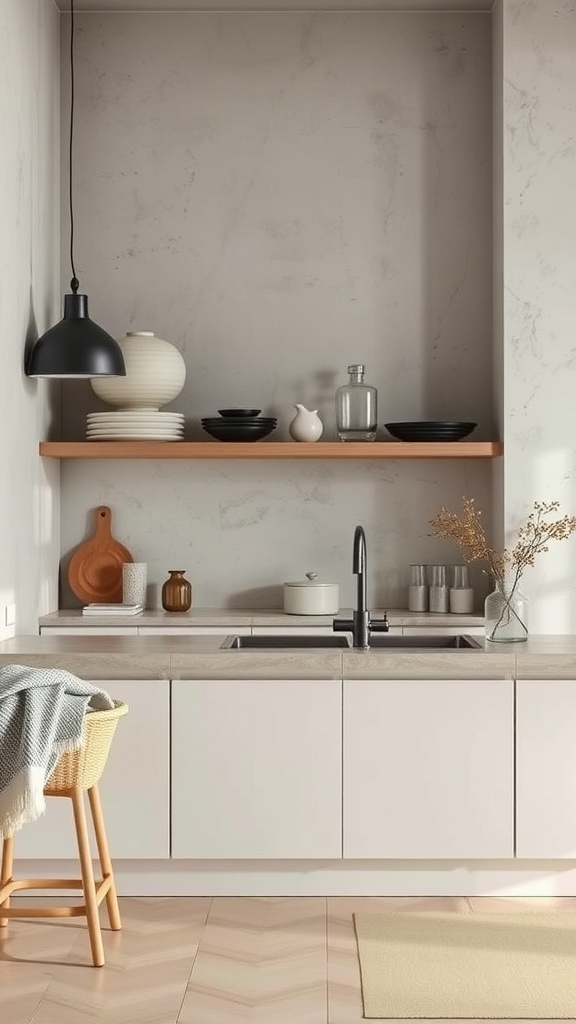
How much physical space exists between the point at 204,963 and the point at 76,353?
82.5 inches

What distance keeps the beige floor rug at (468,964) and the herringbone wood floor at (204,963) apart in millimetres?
60

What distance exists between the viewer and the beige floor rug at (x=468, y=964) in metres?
2.96

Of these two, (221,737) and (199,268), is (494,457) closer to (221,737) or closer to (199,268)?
(199,268)

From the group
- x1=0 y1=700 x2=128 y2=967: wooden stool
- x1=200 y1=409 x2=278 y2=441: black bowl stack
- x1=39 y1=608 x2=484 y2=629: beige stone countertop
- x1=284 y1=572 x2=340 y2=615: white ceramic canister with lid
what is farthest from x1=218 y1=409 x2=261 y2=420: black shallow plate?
x1=0 y1=700 x2=128 y2=967: wooden stool

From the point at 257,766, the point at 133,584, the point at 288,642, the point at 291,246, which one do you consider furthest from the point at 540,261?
the point at 257,766

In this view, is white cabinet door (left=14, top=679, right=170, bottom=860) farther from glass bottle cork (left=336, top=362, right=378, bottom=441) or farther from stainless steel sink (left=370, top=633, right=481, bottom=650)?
glass bottle cork (left=336, top=362, right=378, bottom=441)

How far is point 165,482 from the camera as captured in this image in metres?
5.09

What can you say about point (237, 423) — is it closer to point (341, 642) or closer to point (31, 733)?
point (341, 642)

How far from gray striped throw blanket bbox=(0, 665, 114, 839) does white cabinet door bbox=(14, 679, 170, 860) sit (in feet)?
1.69

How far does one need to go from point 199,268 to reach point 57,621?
5.04 feet

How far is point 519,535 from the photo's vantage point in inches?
184

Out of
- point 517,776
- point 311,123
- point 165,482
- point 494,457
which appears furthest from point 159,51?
point 517,776

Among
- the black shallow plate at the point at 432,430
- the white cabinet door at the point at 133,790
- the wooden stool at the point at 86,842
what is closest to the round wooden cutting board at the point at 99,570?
the black shallow plate at the point at 432,430

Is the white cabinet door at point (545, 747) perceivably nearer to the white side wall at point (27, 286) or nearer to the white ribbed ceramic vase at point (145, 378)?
the white side wall at point (27, 286)
